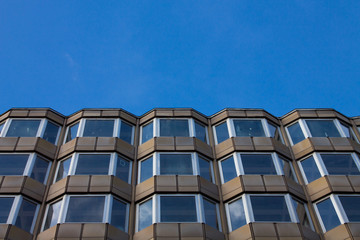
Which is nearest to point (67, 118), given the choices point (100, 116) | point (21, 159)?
point (100, 116)

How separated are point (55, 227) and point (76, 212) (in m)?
1.38

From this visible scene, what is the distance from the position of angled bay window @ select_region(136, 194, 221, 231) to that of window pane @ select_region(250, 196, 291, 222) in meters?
1.91

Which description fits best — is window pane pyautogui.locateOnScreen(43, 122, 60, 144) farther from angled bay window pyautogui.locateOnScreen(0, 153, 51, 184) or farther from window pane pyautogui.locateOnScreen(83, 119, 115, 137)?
angled bay window pyautogui.locateOnScreen(0, 153, 51, 184)

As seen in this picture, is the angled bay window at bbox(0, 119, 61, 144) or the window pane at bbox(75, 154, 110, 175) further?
the angled bay window at bbox(0, 119, 61, 144)

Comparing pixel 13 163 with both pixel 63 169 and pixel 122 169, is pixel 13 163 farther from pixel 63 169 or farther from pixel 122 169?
pixel 122 169

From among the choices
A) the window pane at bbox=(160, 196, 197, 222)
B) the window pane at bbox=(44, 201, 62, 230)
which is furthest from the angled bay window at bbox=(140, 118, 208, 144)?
the window pane at bbox=(44, 201, 62, 230)

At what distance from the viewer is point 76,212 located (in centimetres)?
2100

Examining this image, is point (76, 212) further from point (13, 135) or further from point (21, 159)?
point (13, 135)

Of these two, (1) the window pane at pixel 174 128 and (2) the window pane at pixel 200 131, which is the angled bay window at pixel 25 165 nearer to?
(1) the window pane at pixel 174 128

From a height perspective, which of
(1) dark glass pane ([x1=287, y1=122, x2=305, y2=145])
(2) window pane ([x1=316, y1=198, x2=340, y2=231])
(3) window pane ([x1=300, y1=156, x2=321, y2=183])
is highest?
(1) dark glass pane ([x1=287, y1=122, x2=305, y2=145])

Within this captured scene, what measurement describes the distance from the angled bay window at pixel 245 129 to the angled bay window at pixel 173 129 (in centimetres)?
99

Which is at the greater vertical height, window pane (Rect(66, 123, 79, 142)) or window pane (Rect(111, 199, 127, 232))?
window pane (Rect(66, 123, 79, 142))

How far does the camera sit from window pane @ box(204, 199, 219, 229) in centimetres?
2116

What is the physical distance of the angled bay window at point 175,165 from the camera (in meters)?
24.0
